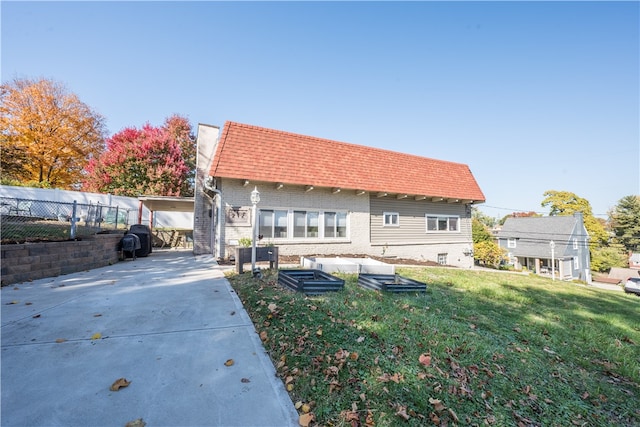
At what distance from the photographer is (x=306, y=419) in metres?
2.05

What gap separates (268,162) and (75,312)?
868 cm

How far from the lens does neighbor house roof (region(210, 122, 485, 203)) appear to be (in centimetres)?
1122

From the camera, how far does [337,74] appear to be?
518 inches

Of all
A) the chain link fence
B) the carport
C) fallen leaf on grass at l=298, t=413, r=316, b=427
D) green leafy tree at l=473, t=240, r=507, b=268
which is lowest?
green leafy tree at l=473, t=240, r=507, b=268

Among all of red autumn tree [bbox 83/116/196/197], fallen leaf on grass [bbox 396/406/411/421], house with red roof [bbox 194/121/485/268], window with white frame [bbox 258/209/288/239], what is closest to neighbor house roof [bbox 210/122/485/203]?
house with red roof [bbox 194/121/485/268]

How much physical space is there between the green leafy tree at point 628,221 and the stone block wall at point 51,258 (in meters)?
59.8

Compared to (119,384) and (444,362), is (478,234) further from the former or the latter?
(119,384)

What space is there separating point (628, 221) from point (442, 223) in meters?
45.3

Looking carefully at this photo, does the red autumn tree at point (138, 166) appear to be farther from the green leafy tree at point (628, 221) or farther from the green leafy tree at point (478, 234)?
the green leafy tree at point (628, 221)

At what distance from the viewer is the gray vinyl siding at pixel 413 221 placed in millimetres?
14438

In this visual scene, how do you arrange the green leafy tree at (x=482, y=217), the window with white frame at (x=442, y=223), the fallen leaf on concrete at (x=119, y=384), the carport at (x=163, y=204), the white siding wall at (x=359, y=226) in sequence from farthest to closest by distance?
the green leafy tree at (x=482, y=217) → the window with white frame at (x=442, y=223) → the carport at (x=163, y=204) → the white siding wall at (x=359, y=226) → the fallen leaf on concrete at (x=119, y=384)

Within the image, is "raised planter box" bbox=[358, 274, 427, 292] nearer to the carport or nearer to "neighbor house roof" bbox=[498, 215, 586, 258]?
the carport

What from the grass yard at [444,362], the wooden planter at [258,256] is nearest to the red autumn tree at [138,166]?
the wooden planter at [258,256]

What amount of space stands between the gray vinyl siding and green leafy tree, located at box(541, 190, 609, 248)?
29980 millimetres
